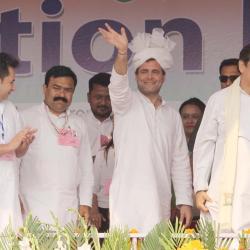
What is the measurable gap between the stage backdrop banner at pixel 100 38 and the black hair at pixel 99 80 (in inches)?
21.0

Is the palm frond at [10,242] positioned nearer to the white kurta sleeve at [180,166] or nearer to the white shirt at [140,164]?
the white shirt at [140,164]

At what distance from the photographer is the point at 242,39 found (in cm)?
707

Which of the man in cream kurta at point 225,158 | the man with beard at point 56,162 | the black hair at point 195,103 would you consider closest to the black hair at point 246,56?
the man in cream kurta at point 225,158

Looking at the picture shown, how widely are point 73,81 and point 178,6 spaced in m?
1.71

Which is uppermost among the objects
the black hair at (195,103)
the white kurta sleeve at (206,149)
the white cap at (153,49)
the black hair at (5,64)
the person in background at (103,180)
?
the white cap at (153,49)

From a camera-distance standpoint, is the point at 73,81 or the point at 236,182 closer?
the point at 236,182

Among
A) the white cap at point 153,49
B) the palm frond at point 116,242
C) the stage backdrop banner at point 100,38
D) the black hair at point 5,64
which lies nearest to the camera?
the palm frond at point 116,242

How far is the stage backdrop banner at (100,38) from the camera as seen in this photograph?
711 cm

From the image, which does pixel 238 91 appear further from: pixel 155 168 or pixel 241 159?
pixel 155 168

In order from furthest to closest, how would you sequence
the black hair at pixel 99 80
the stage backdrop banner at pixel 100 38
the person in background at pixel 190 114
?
the stage backdrop banner at pixel 100 38 → the black hair at pixel 99 80 → the person in background at pixel 190 114

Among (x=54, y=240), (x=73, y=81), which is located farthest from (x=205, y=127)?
(x=54, y=240)

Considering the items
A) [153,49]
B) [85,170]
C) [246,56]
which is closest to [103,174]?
[85,170]

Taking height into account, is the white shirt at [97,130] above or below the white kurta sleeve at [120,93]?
below

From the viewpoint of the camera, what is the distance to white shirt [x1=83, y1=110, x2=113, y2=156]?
6430 mm
